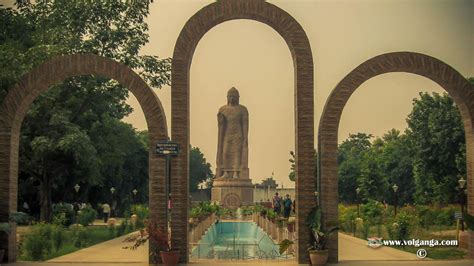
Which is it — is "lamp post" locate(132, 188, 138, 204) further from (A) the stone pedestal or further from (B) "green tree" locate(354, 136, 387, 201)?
(B) "green tree" locate(354, 136, 387, 201)

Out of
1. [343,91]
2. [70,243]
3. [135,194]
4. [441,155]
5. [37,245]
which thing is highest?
[343,91]

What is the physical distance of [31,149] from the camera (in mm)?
26109

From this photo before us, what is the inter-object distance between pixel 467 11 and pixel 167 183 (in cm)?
1059

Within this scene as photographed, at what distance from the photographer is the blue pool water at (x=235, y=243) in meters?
19.8

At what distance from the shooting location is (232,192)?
47.1m

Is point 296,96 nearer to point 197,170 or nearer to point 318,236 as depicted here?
point 318,236

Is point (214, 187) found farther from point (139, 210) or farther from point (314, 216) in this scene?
point (314, 216)

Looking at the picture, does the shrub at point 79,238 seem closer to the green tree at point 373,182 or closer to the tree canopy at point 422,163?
the tree canopy at point 422,163

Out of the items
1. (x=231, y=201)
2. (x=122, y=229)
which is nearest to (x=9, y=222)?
(x=122, y=229)

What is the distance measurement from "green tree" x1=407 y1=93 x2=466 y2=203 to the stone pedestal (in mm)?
13881

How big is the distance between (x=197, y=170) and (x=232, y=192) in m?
35.1

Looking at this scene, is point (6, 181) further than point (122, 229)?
No

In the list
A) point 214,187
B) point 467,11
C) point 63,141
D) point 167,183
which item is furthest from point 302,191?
point 214,187

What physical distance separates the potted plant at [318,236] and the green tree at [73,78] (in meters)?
12.8
